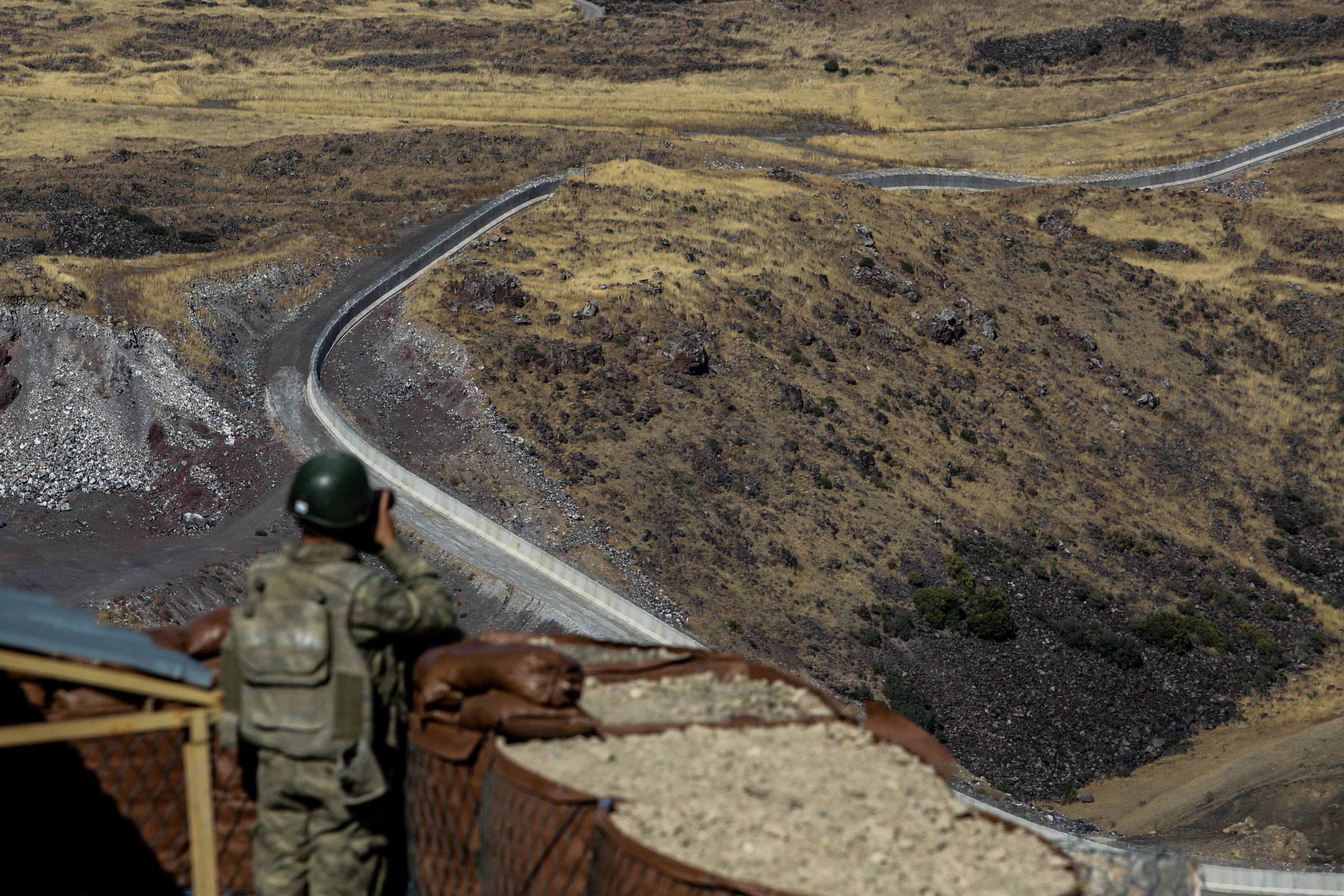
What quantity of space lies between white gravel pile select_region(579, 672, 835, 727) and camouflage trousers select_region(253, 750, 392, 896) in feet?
4.71

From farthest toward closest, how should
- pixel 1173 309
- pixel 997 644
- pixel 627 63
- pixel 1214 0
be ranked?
pixel 1214 0
pixel 627 63
pixel 1173 309
pixel 997 644

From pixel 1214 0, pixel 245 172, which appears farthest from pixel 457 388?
pixel 1214 0

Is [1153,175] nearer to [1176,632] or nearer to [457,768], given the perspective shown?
[1176,632]

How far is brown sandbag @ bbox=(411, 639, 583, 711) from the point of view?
6168 mm

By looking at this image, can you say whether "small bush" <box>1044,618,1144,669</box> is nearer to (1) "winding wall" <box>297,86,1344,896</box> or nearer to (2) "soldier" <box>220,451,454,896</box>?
(1) "winding wall" <box>297,86,1344,896</box>

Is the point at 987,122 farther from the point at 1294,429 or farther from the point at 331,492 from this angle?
the point at 331,492

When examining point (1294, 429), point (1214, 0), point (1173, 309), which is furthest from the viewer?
point (1214, 0)

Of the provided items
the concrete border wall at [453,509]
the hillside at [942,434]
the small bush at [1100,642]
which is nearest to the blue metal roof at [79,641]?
the concrete border wall at [453,509]

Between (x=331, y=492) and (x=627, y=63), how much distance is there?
370 feet

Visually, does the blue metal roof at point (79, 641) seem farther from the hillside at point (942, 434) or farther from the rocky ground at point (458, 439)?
the hillside at point (942, 434)

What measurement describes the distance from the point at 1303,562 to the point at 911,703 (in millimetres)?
25271

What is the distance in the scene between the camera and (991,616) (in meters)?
43.1

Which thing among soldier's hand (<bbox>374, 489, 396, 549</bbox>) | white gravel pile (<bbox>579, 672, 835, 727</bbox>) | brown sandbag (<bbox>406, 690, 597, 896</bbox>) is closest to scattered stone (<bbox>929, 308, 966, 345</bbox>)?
white gravel pile (<bbox>579, 672, 835, 727</bbox>)

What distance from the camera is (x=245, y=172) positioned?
7319 centimetres
